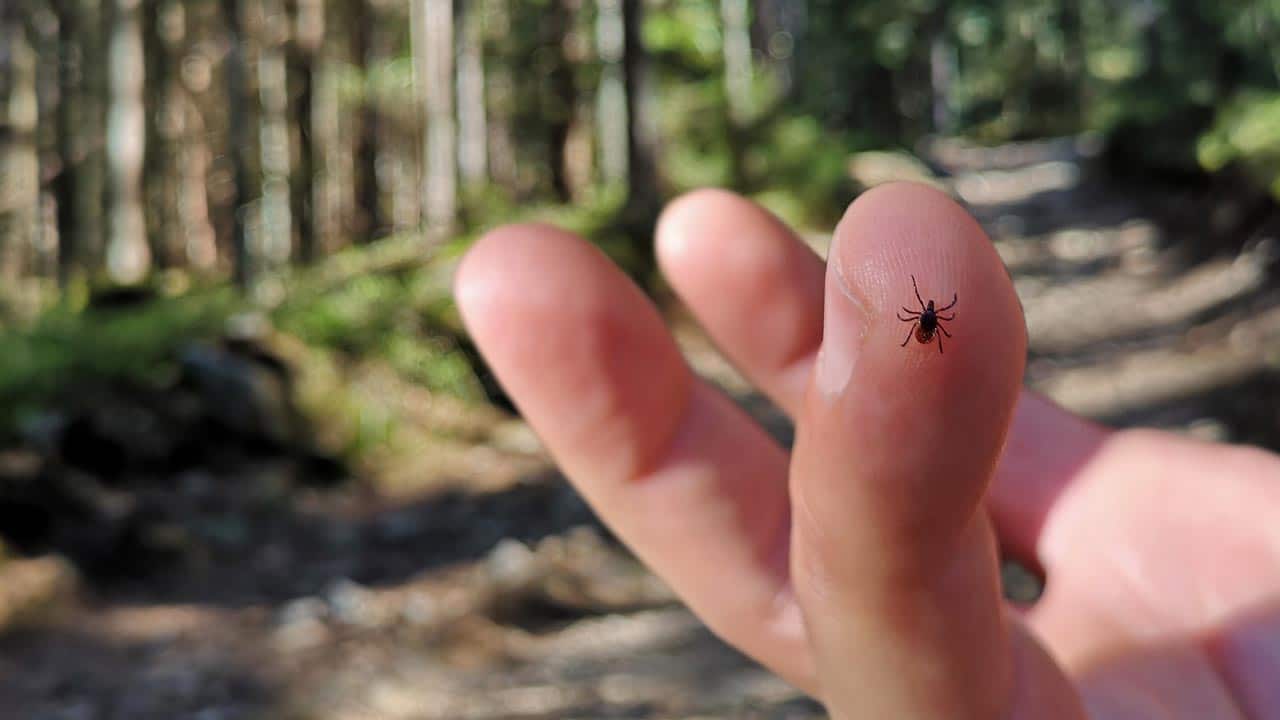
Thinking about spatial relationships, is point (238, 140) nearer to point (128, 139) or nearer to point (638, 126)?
point (128, 139)

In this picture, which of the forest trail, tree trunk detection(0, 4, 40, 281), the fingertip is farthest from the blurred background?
the fingertip

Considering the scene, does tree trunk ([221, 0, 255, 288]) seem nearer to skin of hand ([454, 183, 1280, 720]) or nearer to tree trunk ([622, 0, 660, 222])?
tree trunk ([622, 0, 660, 222])

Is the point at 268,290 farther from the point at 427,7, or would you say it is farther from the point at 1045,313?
the point at 1045,313

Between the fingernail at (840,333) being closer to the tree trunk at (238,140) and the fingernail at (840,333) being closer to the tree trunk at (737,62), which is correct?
the tree trunk at (238,140)

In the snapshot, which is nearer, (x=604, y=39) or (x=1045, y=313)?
(x=1045, y=313)

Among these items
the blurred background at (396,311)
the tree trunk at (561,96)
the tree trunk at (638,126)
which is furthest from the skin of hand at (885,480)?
the tree trunk at (561,96)

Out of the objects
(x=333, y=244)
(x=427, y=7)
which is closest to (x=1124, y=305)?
(x=427, y=7)
